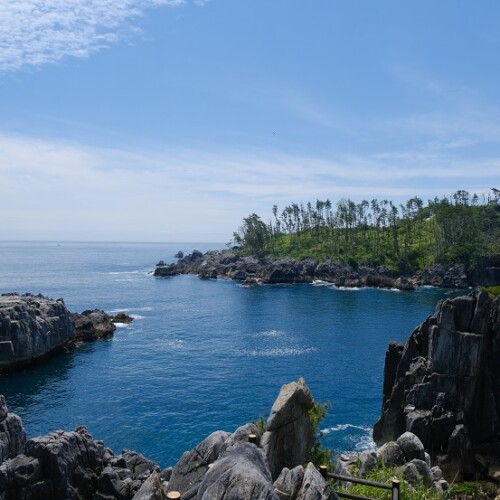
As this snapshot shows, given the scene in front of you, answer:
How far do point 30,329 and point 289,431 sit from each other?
7399 cm

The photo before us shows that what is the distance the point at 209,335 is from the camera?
106 metres

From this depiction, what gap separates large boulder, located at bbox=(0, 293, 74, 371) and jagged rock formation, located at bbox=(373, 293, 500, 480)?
59.6 meters

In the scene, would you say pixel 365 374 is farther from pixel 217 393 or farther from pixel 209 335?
pixel 209 335

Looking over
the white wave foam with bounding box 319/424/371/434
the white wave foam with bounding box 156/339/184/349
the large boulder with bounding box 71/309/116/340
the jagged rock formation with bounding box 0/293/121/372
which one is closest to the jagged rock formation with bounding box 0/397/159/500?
the white wave foam with bounding box 319/424/371/434

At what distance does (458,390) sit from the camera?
49688 millimetres

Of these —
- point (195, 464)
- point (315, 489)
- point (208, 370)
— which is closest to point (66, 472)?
point (195, 464)

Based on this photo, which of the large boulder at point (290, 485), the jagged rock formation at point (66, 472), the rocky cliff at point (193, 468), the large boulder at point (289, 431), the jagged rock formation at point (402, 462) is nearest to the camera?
the rocky cliff at point (193, 468)

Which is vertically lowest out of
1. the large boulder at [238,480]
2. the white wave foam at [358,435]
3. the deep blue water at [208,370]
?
the white wave foam at [358,435]

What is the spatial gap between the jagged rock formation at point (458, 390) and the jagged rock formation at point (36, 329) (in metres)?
59.7

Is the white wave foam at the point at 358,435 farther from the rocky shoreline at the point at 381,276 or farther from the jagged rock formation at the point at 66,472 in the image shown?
the rocky shoreline at the point at 381,276

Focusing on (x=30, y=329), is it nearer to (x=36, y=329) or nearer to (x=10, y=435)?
(x=36, y=329)

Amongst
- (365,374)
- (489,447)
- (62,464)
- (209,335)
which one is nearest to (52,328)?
(209,335)

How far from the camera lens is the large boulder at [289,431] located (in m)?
22.7

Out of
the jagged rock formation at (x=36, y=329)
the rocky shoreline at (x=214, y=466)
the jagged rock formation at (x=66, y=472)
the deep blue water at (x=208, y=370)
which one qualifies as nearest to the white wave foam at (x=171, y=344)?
the deep blue water at (x=208, y=370)
